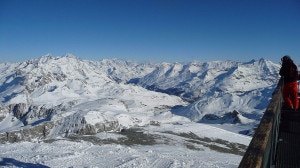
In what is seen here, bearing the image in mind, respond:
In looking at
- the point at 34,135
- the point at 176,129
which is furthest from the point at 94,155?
the point at 34,135

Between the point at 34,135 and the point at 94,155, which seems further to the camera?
the point at 34,135

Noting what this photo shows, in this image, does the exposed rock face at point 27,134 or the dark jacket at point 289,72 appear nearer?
the dark jacket at point 289,72

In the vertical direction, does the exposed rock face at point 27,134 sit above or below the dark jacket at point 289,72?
below

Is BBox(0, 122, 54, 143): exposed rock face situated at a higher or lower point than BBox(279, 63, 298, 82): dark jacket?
lower

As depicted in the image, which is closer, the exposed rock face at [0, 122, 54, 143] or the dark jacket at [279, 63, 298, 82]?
the dark jacket at [279, 63, 298, 82]

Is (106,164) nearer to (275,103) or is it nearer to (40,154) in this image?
(40,154)

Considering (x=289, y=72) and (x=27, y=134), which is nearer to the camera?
(x=289, y=72)

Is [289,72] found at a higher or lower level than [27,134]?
higher

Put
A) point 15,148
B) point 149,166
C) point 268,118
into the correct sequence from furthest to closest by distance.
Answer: point 15,148 < point 149,166 < point 268,118
